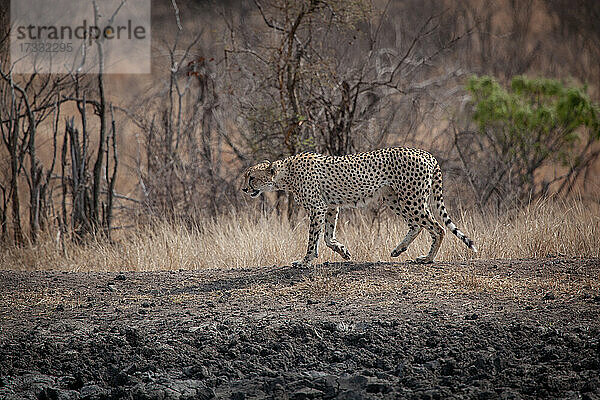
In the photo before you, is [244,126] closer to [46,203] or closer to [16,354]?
[46,203]

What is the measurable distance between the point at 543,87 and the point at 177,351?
29.0 feet

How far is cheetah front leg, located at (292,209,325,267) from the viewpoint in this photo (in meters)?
6.67

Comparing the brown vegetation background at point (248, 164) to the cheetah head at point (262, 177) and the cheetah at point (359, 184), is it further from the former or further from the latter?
the cheetah head at point (262, 177)

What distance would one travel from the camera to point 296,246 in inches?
303

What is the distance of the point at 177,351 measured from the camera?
452 centimetres

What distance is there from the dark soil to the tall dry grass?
128cm

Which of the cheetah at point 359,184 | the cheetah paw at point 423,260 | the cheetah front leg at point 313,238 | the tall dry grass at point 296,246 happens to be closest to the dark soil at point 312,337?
the cheetah front leg at point 313,238

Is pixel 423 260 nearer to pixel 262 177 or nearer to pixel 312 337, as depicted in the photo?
pixel 262 177

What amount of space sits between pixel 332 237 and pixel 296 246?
810 millimetres

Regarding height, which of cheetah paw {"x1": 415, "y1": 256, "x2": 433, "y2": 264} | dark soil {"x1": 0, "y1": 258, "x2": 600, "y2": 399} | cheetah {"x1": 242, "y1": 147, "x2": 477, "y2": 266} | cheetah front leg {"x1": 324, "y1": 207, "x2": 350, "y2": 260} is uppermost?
cheetah {"x1": 242, "y1": 147, "x2": 477, "y2": 266}

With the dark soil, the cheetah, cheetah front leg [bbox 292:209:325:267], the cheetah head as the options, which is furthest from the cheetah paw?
the cheetah head

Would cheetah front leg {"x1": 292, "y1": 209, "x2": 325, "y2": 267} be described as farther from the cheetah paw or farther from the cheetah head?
the cheetah paw

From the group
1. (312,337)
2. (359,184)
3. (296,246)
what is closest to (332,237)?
(359,184)

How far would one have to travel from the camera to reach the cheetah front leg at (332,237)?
6941mm
